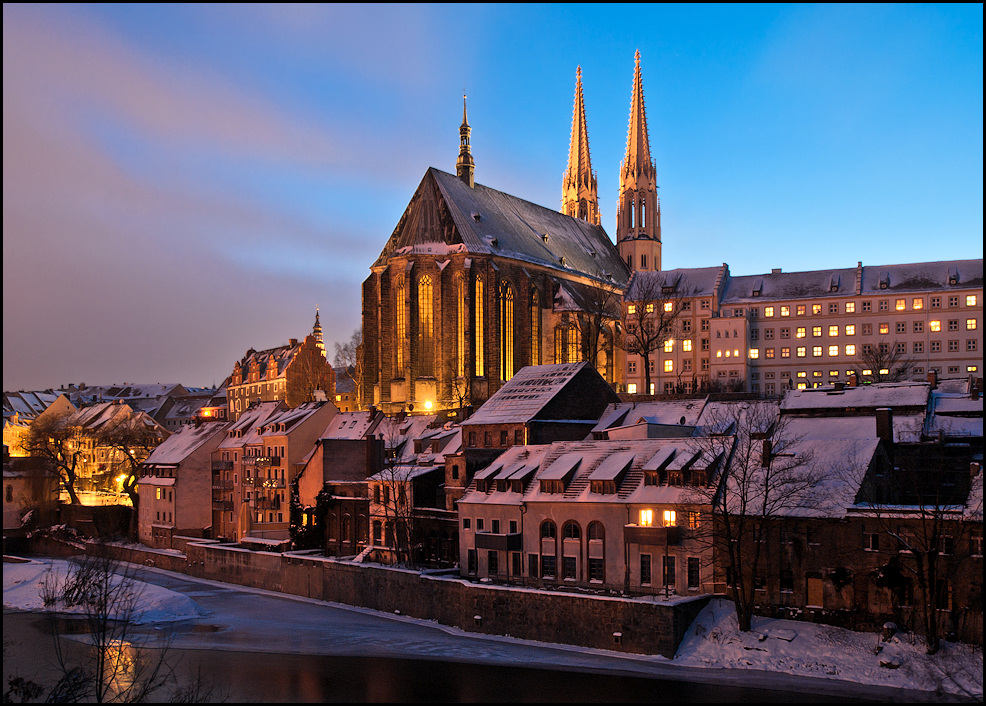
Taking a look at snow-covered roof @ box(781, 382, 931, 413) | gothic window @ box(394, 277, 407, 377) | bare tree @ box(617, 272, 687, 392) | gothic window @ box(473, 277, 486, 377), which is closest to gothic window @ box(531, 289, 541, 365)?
gothic window @ box(473, 277, 486, 377)

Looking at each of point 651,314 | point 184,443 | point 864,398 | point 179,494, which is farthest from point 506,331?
point 864,398

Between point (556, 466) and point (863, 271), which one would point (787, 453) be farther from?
point (863, 271)

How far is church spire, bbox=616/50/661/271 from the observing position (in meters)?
126

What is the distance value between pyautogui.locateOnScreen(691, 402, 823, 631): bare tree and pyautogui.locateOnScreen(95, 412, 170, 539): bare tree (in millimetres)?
55897

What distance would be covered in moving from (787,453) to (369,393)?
56083mm

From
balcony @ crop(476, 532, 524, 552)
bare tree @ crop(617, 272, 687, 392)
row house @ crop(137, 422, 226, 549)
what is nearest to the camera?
balcony @ crop(476, 532, 524, 552)

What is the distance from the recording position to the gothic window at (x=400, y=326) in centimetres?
9562

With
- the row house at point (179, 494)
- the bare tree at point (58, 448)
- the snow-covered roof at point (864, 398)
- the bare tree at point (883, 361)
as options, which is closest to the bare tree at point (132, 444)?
the bare tree at point (58, 448)

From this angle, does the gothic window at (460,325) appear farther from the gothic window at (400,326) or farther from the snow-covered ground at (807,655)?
the snow-covered ground at (807,655)

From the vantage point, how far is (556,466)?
5103cm

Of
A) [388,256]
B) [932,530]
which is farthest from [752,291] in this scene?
[932,530]

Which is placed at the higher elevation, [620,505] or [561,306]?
[561,306]

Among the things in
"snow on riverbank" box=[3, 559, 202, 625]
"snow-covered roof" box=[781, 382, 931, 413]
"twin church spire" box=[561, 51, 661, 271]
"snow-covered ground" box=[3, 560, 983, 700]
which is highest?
"twin church spire" box=[561, 51, 661, 271]

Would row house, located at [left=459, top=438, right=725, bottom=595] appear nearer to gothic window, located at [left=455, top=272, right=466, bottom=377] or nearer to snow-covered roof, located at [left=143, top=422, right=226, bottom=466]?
snow-covered roof, located at [left=143, top=422, right=226, bottom=466]
